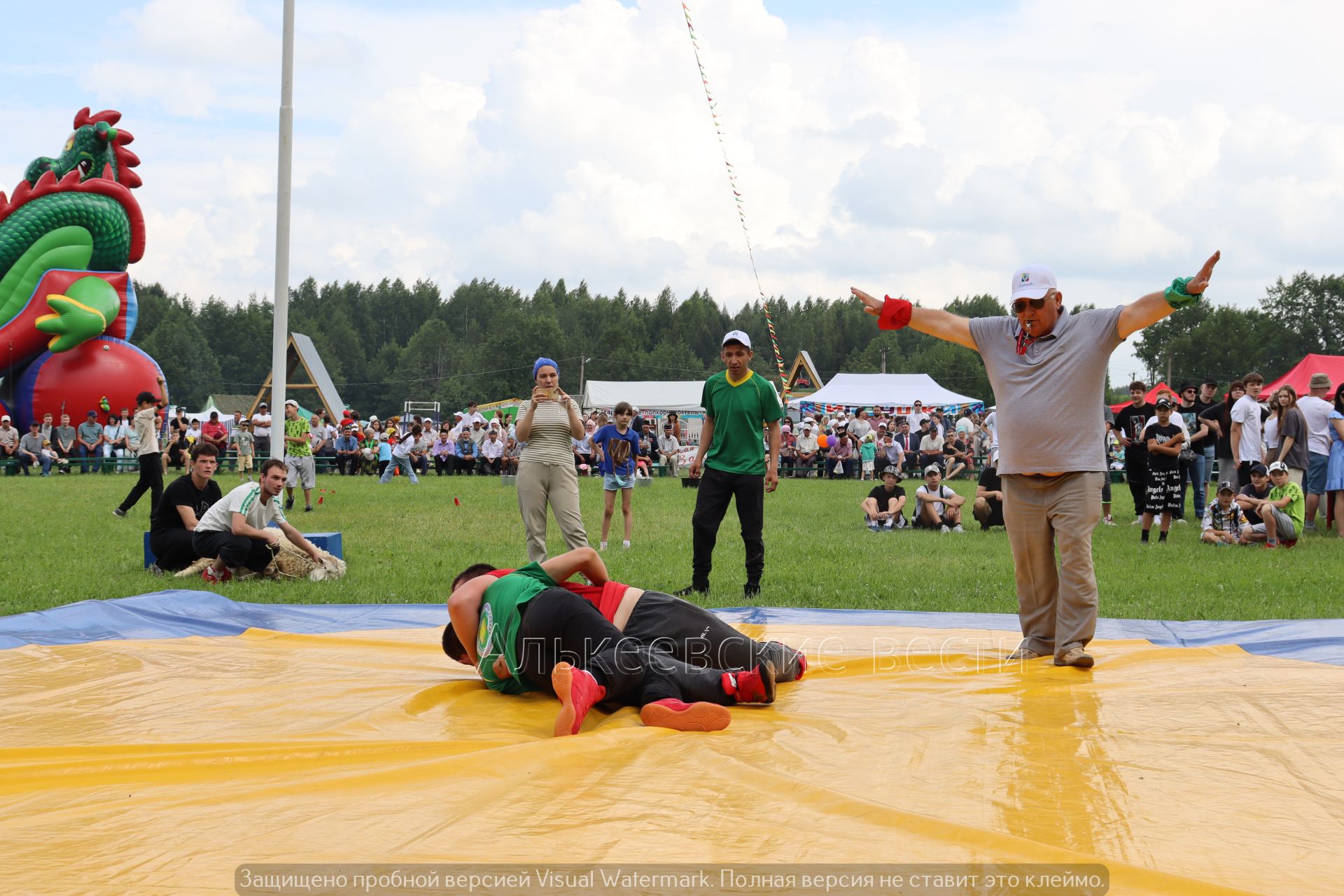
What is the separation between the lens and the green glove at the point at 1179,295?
4.47 meters

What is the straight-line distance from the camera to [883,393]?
3294cm

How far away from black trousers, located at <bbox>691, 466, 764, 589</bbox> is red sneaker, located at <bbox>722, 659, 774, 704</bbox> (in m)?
3.22

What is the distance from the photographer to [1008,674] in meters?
4.59

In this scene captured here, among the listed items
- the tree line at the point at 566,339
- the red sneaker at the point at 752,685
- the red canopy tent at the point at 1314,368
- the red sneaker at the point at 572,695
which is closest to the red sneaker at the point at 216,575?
the red sneaker at the point at 572,695

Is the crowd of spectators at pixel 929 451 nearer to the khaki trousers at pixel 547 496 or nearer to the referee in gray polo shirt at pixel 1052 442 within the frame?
the khaki trousers at pixel 547 496

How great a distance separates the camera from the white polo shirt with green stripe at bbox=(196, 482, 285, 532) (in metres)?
7.92

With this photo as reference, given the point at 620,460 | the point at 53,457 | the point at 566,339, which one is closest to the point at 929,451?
the point at 620,460

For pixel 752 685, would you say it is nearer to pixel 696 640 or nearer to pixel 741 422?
pixel 696 640

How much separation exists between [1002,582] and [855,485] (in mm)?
14365

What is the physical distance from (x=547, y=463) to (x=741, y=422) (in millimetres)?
1502

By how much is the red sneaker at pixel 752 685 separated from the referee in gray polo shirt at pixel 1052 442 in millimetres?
1577

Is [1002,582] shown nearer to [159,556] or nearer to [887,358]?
[159,556]

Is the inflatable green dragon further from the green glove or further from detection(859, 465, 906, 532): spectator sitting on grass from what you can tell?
the green glove

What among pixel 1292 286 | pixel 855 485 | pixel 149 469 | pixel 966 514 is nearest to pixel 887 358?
pixel 1292 286
